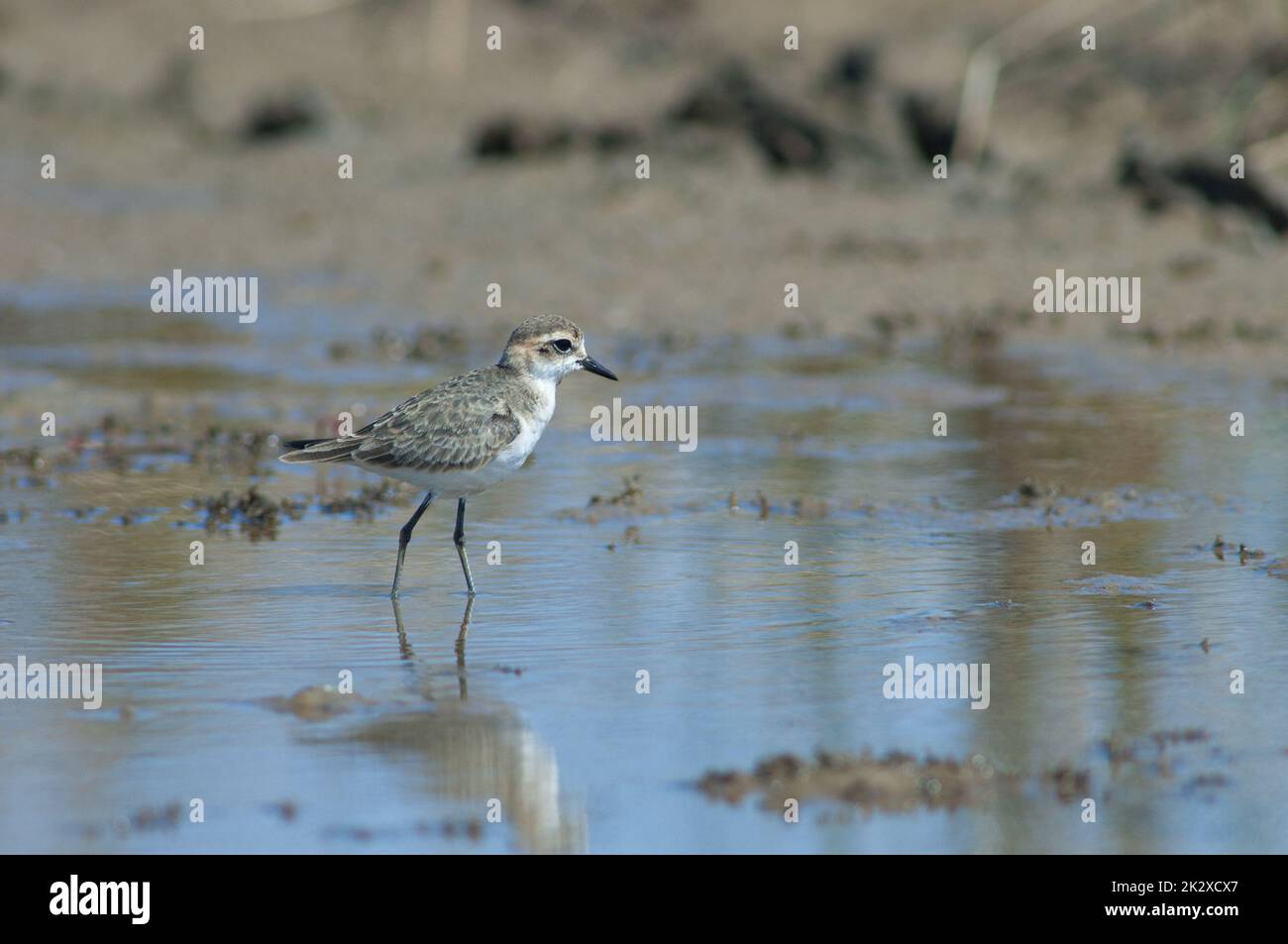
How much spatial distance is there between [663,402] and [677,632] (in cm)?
641

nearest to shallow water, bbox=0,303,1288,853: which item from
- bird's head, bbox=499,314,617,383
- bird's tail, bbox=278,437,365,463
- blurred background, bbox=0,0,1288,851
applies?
blurred background, bbox=0,0,1288,851

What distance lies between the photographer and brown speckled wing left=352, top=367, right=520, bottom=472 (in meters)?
9.90

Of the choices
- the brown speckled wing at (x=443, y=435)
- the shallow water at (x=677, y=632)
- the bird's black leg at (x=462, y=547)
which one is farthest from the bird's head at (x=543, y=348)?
the shallow water at (x=677, y=632)

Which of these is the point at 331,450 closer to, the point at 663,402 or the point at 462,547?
the point at 462,547

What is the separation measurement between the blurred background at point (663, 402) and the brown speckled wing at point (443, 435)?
65 cm

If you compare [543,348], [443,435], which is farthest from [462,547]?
[543,348]

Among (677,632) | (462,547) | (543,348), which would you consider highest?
(543,348)

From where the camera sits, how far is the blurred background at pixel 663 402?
704cm

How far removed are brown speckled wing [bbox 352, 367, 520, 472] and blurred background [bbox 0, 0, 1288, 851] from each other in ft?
2.12

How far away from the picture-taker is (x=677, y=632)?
8.93m

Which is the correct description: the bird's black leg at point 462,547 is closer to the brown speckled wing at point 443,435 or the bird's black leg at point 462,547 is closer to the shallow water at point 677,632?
the shallow water at point 677,632

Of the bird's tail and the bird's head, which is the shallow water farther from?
the bird's head
